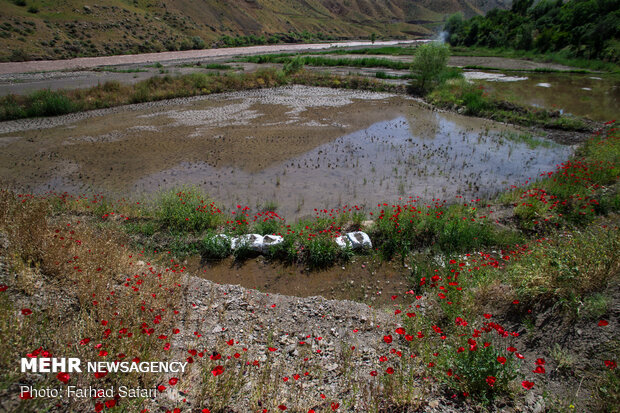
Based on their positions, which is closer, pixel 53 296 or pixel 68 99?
pixel 53 296

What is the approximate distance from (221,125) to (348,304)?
648 inches

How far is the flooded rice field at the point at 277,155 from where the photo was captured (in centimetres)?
1162

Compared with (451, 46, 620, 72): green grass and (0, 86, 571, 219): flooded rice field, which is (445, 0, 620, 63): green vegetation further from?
(0, 86, 571, 219): flooded rice field

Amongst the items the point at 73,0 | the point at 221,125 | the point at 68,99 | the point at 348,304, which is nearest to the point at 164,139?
the point at 221,125

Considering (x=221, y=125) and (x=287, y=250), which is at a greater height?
(x=221, y=125)

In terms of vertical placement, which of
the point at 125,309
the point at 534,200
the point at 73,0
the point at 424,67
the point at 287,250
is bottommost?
the point at 287,250

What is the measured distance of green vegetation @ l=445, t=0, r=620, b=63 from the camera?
142ft

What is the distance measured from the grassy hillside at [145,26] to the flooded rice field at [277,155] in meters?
37.7

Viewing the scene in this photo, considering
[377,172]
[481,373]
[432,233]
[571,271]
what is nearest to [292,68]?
[377,172]

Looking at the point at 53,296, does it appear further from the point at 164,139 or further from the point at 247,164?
the point at 164,139

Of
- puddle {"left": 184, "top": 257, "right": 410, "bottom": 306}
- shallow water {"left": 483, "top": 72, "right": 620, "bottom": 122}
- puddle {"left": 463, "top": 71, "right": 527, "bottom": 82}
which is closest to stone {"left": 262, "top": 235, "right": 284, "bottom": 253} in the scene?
puddle {"left": 184, "top": 257, "right": 410, "bottom": 306}

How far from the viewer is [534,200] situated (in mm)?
9117

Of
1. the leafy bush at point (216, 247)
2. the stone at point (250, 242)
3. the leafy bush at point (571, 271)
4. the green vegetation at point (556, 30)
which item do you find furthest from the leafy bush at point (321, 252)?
the green vegetation at point (556, 30)

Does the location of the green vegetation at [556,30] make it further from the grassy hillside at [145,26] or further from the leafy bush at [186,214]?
the grassy hillside at [145,26]
